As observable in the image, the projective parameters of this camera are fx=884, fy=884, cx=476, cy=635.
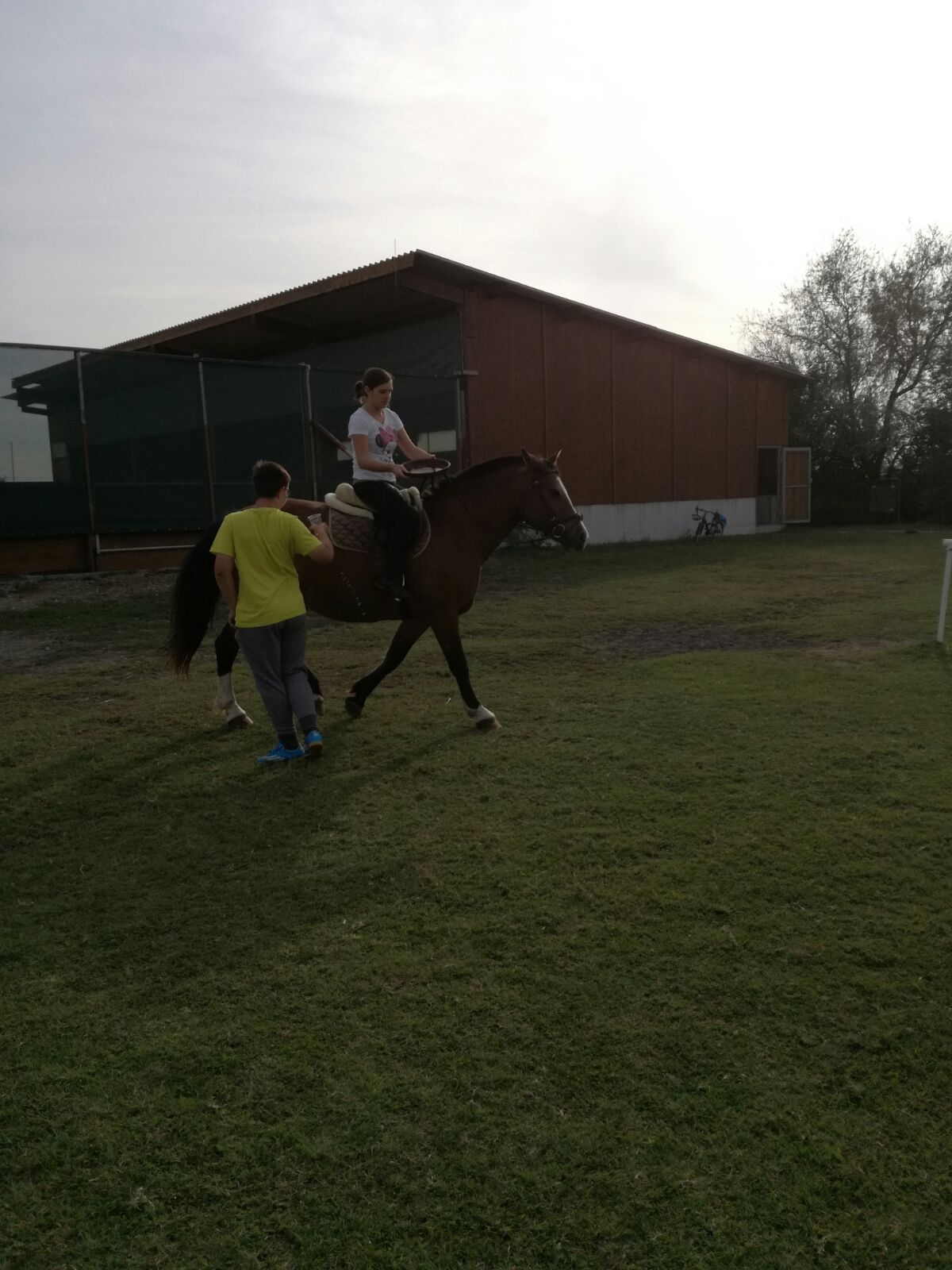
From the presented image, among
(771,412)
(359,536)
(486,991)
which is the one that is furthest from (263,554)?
(771,412)

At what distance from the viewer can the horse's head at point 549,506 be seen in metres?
5.99

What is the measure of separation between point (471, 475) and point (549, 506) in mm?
577

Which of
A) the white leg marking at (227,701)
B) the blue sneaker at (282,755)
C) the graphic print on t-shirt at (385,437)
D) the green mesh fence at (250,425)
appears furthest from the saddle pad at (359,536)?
the green mesh fence at (250,425)

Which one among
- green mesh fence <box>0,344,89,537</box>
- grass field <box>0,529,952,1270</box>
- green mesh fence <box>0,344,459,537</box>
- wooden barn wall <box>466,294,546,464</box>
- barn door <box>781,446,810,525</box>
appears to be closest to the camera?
grass field <box>0,529,952,1270</box>

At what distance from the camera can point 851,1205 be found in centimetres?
191

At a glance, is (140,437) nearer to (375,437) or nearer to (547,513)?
(375,437)

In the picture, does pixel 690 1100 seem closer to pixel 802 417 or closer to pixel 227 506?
pixel 227 506

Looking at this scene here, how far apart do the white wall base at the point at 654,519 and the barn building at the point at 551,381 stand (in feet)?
0.14

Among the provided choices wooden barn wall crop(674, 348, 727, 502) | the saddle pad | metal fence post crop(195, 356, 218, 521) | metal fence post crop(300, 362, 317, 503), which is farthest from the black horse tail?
wooden barn wall crop(674, 348, 727, 502)

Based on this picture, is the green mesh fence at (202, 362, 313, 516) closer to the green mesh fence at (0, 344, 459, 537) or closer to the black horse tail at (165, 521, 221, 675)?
the green mesh fence at (0, 344, 459, 537)

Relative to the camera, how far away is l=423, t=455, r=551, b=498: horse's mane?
6016mm

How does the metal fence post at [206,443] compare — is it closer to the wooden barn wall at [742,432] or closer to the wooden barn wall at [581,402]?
the wooden barn wall at [581,402]

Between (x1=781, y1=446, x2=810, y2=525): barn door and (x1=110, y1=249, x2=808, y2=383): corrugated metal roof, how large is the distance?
5.29 metres

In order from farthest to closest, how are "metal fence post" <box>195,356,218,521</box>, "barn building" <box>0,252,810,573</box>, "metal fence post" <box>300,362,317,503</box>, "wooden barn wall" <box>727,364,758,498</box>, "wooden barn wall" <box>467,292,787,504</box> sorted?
"wooden barn wall" <box>727,364,758,498</box> < "wooden barn wall" <box>467,292,787,504</box> < "metal fence post" <box>300,362,317,503</box> < "metal fence post" <box>195,356,218,521</box> < "barn building" <box>0,252,810,573</box>
